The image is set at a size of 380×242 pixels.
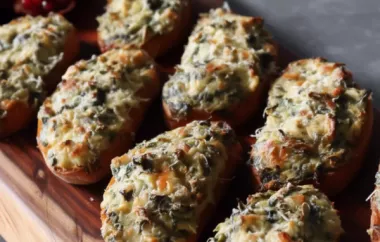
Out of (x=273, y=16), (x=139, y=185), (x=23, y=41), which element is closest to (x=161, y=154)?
(x=139, y=185)

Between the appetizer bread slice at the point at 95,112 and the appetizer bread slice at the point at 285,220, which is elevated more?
the appetizer bread slice at the point at 285,220

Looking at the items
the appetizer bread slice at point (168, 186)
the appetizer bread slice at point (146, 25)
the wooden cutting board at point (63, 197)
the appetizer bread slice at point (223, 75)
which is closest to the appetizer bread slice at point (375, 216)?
the wooden cutting board at point (63, 197)

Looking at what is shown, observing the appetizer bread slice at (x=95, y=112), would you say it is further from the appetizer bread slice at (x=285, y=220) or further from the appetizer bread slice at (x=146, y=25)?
the appetizer bread slice at (x=285, y=220)

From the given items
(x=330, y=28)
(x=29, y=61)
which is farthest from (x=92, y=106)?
(x=330, y=28)

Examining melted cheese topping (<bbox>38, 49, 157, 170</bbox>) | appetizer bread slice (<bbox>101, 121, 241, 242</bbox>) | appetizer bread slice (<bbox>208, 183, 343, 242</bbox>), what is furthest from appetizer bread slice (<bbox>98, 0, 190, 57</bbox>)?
appetizer bread slice (<bbox>208, 183, 343, 242</bbox>)

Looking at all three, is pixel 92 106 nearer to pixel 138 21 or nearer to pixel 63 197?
pixel 63 197

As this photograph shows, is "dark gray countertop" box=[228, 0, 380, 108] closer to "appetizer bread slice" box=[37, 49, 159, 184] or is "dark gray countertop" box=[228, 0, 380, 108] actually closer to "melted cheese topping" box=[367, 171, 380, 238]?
"appetizer bread slice" box=[37, 49, 159, 184]
